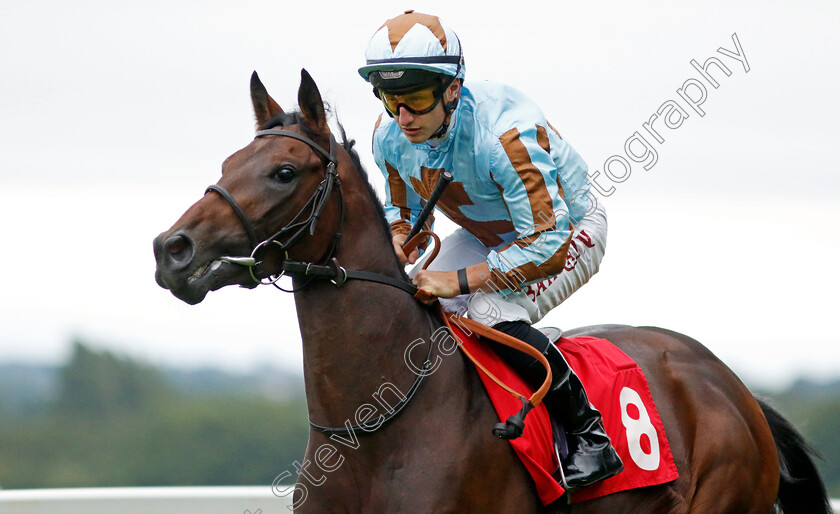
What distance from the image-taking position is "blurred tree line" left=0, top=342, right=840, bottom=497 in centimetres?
1259

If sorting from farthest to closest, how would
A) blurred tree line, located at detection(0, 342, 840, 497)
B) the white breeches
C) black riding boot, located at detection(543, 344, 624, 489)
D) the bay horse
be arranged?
blurred tree line, located at detection(0, 342, 840, 497)
the white breeches
black riding boot, located at detection(543, 344, 624, 489)
the bay horse

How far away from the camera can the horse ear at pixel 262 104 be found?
9.48 ft

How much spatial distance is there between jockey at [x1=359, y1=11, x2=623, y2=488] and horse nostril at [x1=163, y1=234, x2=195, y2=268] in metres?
0.80

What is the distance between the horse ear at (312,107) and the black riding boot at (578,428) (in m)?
1.01

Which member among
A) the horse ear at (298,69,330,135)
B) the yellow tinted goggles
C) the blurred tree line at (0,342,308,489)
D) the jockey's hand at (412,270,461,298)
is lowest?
the blurred tree line at (0,342,308,489)

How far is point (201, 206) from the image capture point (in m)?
2.51

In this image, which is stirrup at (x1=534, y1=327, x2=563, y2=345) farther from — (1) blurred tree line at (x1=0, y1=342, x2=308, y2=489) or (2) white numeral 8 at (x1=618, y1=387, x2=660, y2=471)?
(1) blurred tree line at (x1=0, y1=342, x2=308, y2=489)

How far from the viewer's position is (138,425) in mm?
14844

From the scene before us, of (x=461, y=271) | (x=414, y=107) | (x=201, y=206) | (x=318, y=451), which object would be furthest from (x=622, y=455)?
A: (x=201, y=206)

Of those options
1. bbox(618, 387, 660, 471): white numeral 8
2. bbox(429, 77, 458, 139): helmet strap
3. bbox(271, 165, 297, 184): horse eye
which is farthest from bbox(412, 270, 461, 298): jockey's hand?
bbox(618, 387, 660, 471): white numeral 8

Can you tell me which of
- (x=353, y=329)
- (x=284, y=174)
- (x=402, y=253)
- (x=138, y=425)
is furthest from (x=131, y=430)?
(x=284, y=174)

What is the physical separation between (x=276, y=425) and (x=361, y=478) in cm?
1082

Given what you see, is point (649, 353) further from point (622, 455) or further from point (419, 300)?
point (419, 300)

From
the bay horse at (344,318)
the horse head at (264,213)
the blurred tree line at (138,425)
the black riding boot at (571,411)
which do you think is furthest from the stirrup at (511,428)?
the blurred tree line at (138,425)
